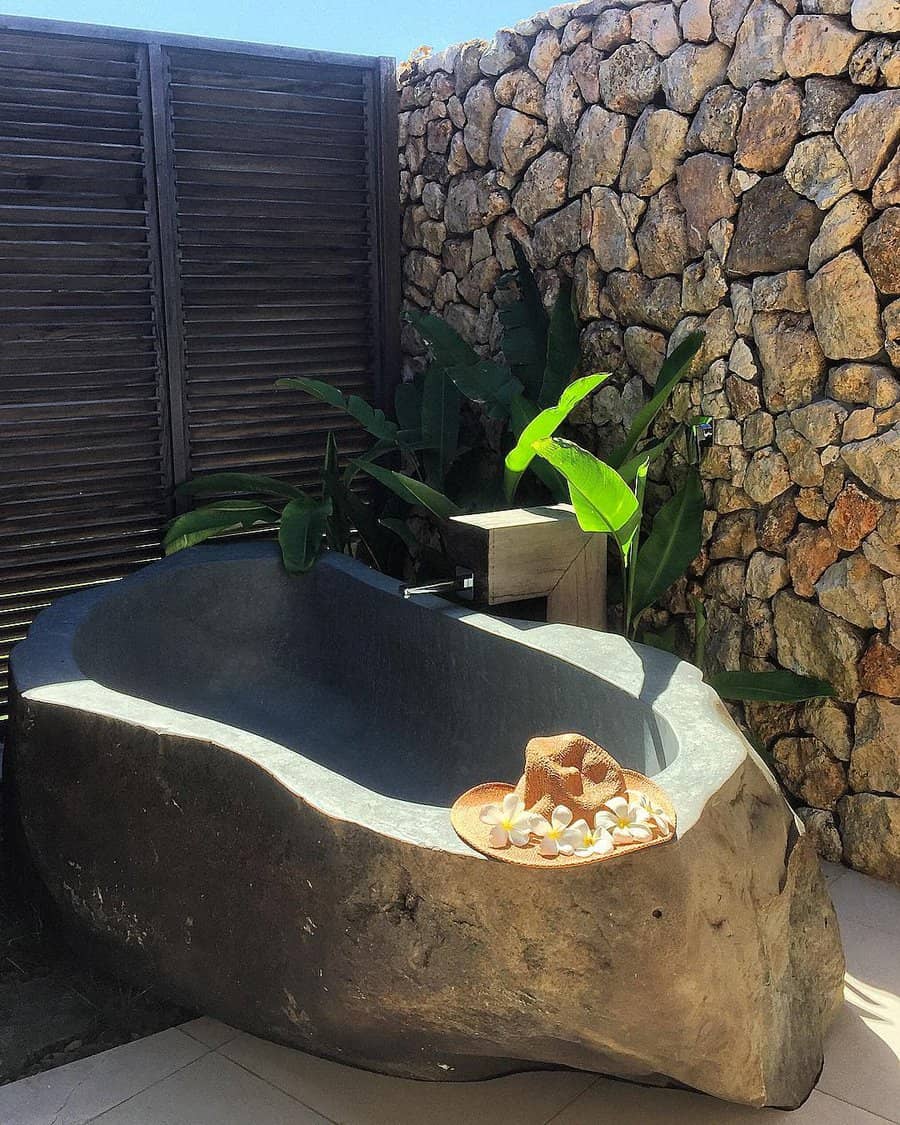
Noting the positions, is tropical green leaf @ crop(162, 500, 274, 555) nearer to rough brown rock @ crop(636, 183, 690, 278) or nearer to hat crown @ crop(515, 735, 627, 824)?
rough brown rock @ crop(636, 183, 690, 278)

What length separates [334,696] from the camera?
349 cm

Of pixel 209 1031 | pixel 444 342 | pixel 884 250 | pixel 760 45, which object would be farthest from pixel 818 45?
pixel 209 1031

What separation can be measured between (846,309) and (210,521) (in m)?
2.13

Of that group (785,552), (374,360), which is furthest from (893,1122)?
(374,360)

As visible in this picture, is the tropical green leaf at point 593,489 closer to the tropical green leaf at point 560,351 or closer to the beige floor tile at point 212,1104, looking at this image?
the tropical green leaf at point 560,351

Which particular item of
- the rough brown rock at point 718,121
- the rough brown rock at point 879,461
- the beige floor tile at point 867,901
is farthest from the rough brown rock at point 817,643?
the rough brown rock at point 718,121

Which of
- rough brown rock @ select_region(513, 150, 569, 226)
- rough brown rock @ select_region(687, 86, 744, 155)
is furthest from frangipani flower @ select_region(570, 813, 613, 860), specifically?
rough brown rock @ select_region(513, 150, 569, 226)

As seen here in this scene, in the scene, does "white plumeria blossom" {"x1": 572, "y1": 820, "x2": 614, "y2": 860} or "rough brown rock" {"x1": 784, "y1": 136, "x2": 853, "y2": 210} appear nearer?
"white plumeria blossom" {"x1": 572, "y1": 820, "x2": 614, "y2": 860}

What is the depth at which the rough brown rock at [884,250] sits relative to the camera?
2660 millimetres

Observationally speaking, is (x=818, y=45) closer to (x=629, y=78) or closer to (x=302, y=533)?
(x=629, y=78)

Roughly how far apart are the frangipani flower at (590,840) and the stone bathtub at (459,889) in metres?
0.03

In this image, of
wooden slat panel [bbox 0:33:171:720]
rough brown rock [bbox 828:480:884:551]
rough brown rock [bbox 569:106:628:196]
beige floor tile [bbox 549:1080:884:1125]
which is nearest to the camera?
beige floor tile [bbox 549:1080:884:1125]

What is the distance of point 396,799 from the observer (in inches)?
95.3

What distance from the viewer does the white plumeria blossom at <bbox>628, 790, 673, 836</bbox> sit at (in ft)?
5.67
